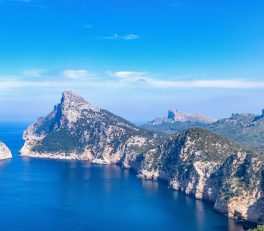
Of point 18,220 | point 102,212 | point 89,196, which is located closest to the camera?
point 18,220

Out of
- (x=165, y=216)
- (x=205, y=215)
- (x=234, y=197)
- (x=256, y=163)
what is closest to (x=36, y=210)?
(x=165, y=216)

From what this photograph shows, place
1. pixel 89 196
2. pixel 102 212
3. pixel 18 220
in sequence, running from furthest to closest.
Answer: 1. pixel 89 196
2. pixel 102 212
3. pixel 18 220

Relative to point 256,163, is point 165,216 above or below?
below

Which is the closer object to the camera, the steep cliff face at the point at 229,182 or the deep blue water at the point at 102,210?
the deep blue water at the point at 102,210

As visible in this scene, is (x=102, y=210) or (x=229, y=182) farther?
(x=229, y=182)

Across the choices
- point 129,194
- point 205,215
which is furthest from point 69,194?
point 205,215

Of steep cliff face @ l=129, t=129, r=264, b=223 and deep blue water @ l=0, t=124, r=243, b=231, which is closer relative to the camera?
deep blue water @ l=0, t=124, r=243, b=231

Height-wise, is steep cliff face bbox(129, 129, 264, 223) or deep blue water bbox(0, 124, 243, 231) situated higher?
steep cliff face bbox(129, 129, 264, 223)

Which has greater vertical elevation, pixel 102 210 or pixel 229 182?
pixel 229 182

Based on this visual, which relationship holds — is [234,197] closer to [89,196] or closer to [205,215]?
[205,215]

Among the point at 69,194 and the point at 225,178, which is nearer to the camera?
the point at 225,178

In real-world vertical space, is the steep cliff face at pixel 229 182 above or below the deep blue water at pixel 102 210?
above
